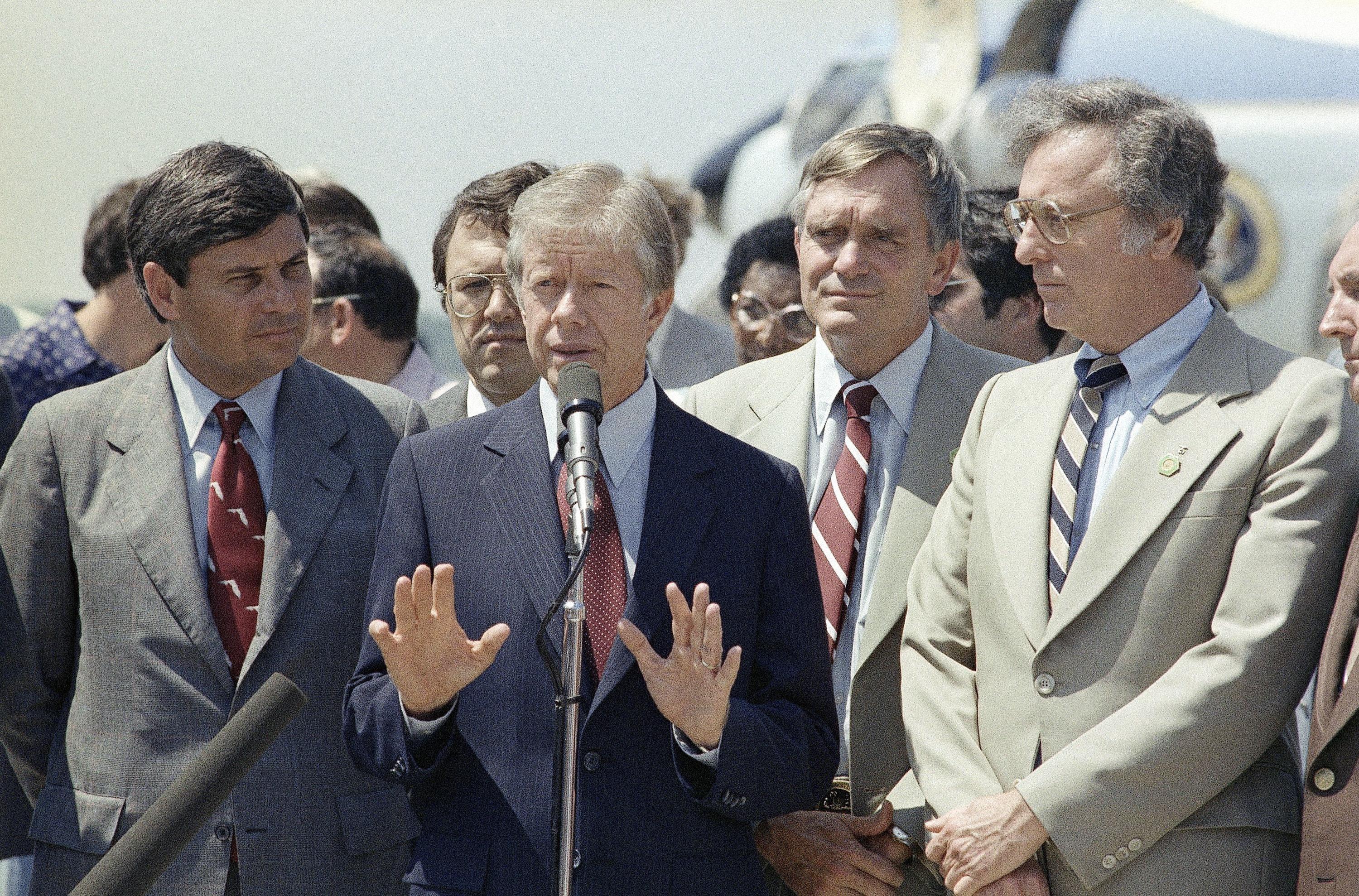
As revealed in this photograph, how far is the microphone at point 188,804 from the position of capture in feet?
3.68

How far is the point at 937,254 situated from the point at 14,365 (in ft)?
9.96

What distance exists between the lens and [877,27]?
1584cm

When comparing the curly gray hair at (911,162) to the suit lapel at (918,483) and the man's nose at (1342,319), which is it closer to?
the suit lapel at (918,483)

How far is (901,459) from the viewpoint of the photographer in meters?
3.24

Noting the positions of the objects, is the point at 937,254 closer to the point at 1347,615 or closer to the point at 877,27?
the point at 1347,615

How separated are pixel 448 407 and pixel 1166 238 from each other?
1910mm

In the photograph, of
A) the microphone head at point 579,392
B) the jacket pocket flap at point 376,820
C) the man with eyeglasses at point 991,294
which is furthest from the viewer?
the man with eyeglasses at point 991,294

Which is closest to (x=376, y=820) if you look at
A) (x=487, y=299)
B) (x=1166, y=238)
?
(x=487, y=299)

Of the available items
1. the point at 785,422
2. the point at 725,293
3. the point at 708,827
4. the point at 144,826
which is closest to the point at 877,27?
the point at 725,293

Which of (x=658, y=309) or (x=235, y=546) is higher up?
(x=658, y=309)

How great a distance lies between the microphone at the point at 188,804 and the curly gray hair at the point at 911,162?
2.38 m

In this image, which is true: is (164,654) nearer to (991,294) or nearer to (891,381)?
(891,381)

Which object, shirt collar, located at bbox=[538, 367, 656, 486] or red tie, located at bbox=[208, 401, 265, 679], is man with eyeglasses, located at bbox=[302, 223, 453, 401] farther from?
shirt collar, located at bbox=[538, 367, 656, 486]

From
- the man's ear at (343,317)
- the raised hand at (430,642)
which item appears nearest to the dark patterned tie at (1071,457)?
the raised hand at (430,642)
